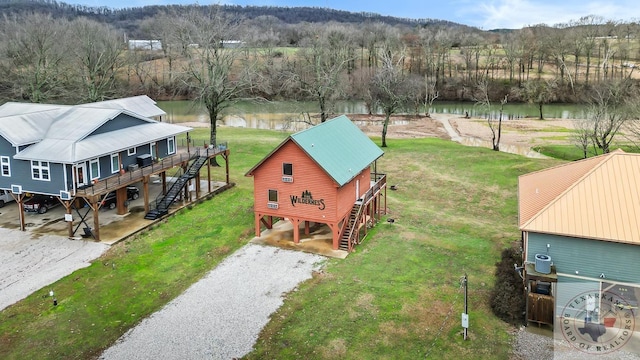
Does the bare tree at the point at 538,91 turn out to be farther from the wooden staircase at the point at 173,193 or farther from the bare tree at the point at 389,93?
the wooden staircase at the point at 173,193

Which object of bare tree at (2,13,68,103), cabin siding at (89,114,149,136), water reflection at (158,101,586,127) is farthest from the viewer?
water reflection at (158,101,586,127)

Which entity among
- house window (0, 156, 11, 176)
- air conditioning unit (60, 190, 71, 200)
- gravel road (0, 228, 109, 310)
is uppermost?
house window (0, 156, 11, 176)

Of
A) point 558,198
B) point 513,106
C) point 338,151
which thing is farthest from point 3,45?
point 513,106

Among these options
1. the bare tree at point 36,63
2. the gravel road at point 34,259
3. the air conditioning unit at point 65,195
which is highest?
the bare tree at point 36,63

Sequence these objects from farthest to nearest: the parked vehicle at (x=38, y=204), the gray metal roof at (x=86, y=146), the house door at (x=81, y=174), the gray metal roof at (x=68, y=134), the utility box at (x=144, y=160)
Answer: the utility box at (x=144, y=160) → the parked vehicle at (x=38, y=204) → the gray metal roof at (x=68, y=134) → the house door at (x=81, y=174) → the gray metal roof at (x=86, y=146)

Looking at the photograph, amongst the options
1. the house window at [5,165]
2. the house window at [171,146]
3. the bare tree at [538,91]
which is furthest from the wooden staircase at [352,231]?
the bare tree at [538,91]

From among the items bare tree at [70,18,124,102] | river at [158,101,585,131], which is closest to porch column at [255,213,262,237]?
bare tree at [70,18,124,102]

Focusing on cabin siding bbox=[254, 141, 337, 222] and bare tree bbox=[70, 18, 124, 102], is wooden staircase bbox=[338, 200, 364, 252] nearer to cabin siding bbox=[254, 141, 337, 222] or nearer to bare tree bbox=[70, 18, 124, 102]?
cabin siding bbox=[254, 141, 337, 222]
